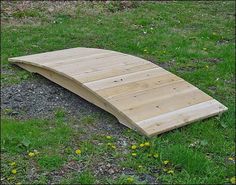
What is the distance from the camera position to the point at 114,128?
511 centimetres

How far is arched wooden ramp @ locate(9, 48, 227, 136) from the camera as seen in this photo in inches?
198

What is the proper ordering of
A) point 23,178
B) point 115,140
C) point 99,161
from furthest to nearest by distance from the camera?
point 115,140 → point 99,161 → point 23,178

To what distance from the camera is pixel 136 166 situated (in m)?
4.35

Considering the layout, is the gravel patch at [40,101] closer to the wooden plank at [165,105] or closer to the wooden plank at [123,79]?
the wooden plank at [123,79]

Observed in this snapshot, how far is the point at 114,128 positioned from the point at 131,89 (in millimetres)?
641

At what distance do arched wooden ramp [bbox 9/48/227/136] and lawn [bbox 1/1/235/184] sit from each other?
120 mm

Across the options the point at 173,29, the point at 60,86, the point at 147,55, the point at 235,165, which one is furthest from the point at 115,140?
the point at 173,29

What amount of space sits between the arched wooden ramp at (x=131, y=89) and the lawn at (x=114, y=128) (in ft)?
0.39

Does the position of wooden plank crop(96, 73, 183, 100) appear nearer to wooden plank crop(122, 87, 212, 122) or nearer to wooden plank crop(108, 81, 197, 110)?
wooden plank crop(108, 81, 197, 110)

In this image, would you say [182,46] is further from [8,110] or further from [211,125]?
[8,110]

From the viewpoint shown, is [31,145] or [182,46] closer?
[31,145]

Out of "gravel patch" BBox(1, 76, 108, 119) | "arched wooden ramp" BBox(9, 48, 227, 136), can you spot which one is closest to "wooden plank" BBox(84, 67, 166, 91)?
"arched wooden ramp" BBox(9, 48, 227, 136)

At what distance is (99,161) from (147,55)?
358 cm

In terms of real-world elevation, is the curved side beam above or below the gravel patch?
above
